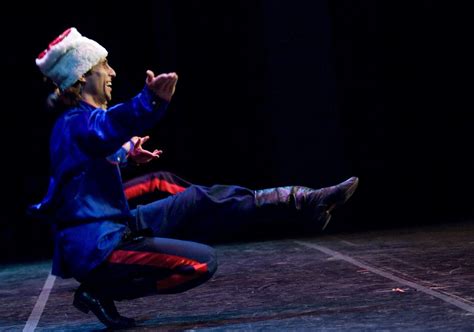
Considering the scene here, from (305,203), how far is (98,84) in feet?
2.80

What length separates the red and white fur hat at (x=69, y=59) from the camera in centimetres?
306

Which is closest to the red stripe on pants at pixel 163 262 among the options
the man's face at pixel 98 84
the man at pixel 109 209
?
the man at pixel 109 209

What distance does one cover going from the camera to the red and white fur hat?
306cm

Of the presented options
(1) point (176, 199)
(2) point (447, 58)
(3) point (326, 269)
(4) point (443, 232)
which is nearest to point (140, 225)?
(1) point (176, 199)

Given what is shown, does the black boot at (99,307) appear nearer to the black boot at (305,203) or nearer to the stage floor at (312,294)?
the stage floor at (312,294)

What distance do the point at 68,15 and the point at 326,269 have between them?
13.5ft

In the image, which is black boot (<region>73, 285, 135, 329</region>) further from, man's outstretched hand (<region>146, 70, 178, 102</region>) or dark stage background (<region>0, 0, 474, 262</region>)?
dark stage background (<region>0, 0, 474, 262</region>)

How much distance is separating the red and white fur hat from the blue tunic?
0.12 metres

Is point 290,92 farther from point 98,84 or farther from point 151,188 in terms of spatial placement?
point 98,84

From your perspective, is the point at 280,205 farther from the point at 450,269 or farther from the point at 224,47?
the point at 224,47

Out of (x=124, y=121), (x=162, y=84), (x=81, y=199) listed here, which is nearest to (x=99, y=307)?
(x=81, y=199)

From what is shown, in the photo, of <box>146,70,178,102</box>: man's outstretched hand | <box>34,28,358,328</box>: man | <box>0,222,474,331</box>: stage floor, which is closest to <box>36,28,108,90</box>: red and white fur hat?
<box>34,28,358,328</box>: man

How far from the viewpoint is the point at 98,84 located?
3.13m

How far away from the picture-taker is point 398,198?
26.1 ft
